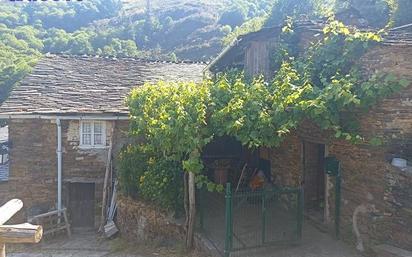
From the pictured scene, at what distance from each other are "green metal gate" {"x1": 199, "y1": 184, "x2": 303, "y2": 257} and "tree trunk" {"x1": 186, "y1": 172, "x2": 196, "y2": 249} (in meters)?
0.39

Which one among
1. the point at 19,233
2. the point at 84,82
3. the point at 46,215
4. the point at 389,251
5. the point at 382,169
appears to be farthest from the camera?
the point at 84,82

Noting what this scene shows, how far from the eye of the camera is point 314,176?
1091cm

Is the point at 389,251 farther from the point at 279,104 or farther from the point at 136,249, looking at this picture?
the point at 136,249

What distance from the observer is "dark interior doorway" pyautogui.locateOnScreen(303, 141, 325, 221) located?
10734 millimetres

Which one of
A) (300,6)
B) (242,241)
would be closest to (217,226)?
(242,241)

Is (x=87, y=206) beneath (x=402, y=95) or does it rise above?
beneath

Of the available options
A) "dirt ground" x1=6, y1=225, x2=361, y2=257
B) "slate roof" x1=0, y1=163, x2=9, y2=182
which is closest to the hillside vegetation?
"slate roof" x1=0, y1=163, x2=9, y2=182

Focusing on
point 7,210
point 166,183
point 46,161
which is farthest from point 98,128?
point 7,210

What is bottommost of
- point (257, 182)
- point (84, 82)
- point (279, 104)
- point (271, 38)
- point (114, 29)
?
point (257, 182)

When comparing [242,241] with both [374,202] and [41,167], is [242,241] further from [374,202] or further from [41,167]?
[41,167]

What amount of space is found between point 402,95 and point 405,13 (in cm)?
792

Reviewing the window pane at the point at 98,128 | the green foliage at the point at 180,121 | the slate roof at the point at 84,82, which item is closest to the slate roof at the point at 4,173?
the slate roof at the point at 84,82

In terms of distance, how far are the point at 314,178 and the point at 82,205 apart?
855 centimetres

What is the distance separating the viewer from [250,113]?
312 inches
